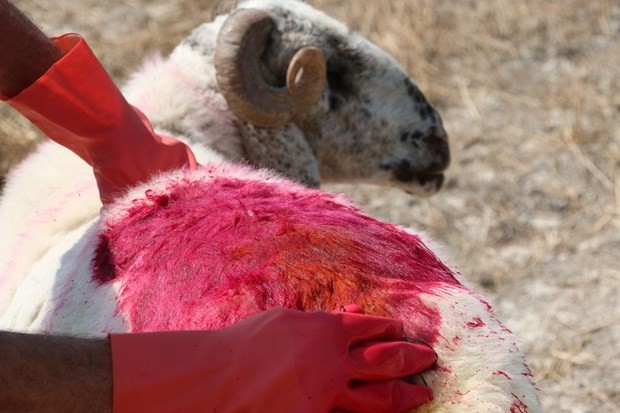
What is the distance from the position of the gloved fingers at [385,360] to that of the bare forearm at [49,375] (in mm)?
415

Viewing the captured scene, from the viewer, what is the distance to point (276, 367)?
5.06 ft

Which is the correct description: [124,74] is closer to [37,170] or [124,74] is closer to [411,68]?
[411,68]

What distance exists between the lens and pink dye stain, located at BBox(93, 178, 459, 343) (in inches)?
68.6

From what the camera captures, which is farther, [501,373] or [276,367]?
[501,373]

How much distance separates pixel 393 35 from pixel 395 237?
4.69 meters

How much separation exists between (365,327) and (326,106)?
201 cm

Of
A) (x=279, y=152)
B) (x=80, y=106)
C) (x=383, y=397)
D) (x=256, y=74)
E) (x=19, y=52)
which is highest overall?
(x=19, y=52)

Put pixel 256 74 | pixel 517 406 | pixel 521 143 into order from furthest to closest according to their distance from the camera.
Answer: pixel 521 143
pixel 256 74
pixel 517 406

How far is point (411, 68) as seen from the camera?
627 centimetres

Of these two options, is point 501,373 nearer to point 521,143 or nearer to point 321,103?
point 321,103

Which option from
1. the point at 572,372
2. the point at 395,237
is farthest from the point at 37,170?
the point at 572,372

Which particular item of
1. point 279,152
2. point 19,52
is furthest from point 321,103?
point 19,52

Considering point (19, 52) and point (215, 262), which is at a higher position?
point (19, 52)

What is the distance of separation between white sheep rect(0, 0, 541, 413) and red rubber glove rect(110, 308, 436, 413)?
0.09 metres
